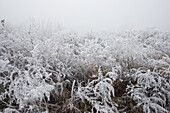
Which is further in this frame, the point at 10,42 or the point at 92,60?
the point at 10,42

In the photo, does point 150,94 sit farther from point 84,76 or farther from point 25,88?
point 25,88

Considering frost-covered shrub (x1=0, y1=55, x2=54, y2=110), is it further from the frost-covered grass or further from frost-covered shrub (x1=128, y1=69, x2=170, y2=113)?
frost-covered shrub (x1=128, y1=69, x2=170, y2=113)

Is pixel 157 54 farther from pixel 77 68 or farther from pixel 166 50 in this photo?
pixel 77 68

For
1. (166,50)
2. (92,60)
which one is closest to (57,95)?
(92,60)

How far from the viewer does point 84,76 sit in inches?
Result: 89.3

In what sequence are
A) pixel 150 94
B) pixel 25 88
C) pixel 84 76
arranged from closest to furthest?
1. pixel 25 88
2. pixel 150 94
3. pixel 84 76

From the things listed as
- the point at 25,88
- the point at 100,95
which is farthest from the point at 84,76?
the point at 25,88

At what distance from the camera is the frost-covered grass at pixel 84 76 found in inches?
63.6

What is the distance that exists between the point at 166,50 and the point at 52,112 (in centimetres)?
393

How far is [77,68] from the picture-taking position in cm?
243

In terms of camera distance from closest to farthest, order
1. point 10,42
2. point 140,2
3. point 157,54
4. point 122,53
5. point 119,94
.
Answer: point 119,94 → point 10,42 → point 122,53 → point 157,54 → point 140,2

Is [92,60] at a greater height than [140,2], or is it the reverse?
[140,2]

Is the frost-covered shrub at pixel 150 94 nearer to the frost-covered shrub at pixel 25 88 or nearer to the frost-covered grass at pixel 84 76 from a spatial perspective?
the frost-covered grass at pixel 84 76

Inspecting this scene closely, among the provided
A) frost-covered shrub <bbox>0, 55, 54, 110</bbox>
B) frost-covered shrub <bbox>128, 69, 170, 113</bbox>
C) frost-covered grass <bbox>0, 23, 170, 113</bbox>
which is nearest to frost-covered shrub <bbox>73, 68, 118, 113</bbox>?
frost-covered grass <bbox>0, 23, 170, 113</bbox>
